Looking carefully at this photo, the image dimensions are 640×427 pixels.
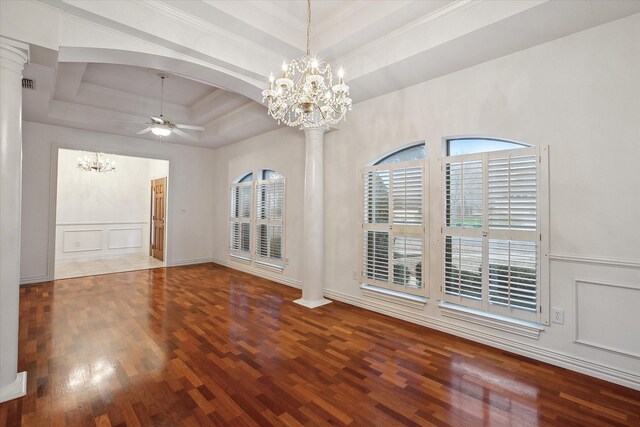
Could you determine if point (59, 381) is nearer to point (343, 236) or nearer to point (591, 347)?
point (343, 236)

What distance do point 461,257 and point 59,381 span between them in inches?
153

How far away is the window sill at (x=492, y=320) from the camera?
9.45 feet

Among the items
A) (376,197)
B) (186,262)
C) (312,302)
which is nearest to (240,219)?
(186,262)

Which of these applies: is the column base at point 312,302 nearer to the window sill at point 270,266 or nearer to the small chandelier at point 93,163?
the window sill at point 270,266

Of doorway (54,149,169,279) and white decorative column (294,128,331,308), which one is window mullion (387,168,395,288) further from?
doorway (54,149,169,279)

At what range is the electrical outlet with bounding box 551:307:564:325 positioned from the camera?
2736 mm

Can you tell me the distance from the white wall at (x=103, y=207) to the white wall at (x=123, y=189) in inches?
41.0

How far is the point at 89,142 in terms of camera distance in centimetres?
623

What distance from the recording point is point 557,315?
2.76 meters

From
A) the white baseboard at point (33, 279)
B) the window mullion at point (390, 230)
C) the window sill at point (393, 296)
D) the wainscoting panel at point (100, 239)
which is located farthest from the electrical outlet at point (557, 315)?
the wainscoting panel at point (100, 239)

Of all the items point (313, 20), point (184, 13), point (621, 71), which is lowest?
point (621, 71)

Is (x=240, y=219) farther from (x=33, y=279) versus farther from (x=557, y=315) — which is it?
(x=557, y=315)

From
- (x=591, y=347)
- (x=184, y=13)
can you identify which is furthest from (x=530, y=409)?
(x=184, y=13)

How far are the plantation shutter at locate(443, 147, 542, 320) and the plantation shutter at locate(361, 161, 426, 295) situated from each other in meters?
0.34
